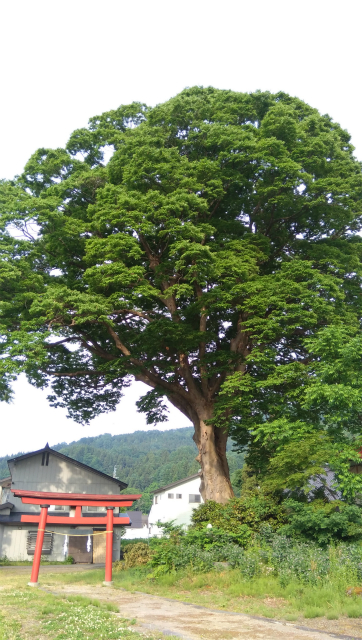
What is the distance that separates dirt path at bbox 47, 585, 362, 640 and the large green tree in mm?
5746

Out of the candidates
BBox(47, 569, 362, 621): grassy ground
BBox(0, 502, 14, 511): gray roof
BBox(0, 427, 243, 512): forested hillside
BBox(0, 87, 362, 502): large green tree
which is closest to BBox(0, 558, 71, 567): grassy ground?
BBox(0, 502, 14, 511): gray roof

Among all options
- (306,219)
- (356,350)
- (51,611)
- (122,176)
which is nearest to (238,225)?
(306,219)

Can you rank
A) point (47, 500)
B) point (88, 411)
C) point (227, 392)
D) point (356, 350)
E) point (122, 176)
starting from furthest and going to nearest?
1. point (88, 411)
2. point (122, 176)
3. point (227, 392)
4. point (47, 500)
5. point (356, 350)

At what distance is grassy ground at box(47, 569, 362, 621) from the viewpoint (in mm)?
8227

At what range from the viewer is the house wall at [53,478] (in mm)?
26234

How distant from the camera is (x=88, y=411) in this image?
22.3 metres

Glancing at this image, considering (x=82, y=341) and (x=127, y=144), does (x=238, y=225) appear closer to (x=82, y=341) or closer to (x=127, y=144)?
(x=127, y=144)

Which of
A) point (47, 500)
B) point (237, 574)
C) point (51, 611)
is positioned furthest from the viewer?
point (47, 500)

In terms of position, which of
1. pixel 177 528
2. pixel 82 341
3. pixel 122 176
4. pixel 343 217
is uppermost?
pixel 122 176

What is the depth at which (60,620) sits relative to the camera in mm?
7316

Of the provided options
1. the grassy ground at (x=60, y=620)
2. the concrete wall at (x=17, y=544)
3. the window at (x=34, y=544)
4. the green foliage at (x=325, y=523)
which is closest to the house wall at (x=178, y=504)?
the concrete wall at (x=17, y=544)

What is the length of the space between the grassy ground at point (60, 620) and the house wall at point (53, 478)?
17.2m

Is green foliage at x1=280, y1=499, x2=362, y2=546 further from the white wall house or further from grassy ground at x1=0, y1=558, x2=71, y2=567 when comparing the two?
grassy ground at x1=0, y1=558, x2=71, y2=567

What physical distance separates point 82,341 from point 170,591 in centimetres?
1049
